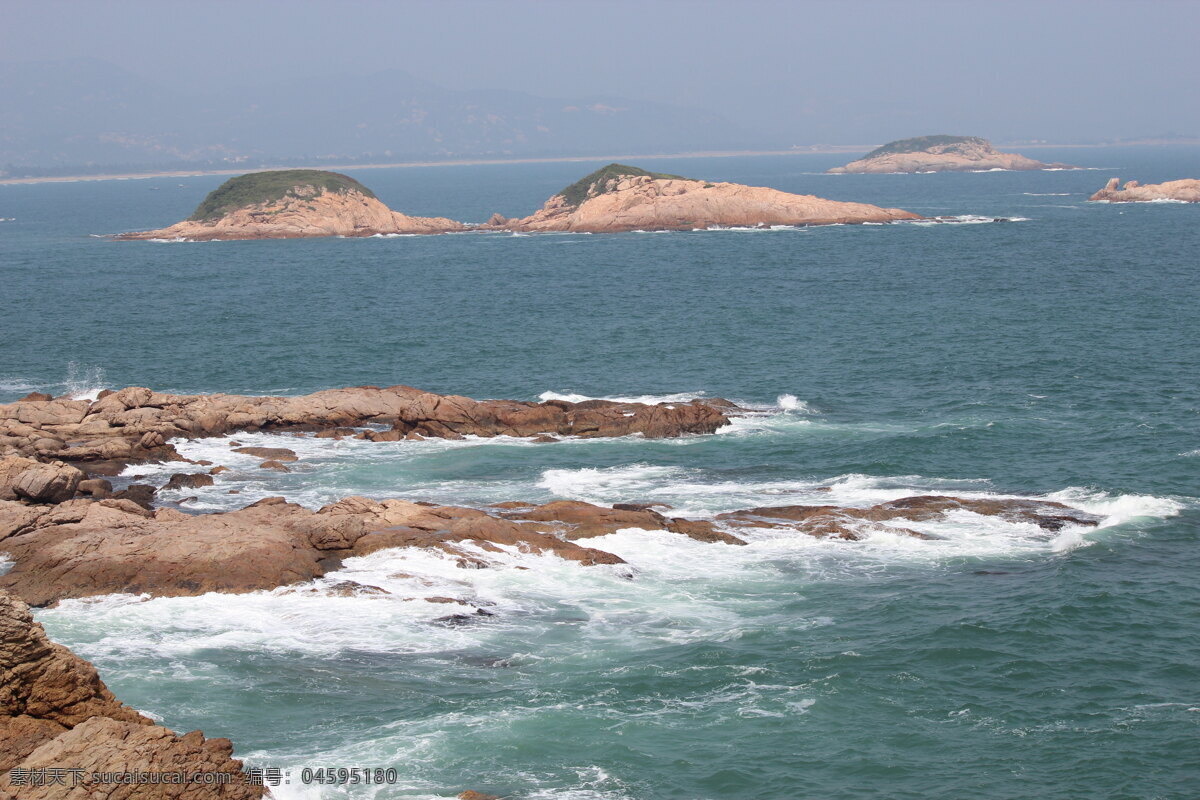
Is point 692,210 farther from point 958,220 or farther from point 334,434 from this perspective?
point 334,434

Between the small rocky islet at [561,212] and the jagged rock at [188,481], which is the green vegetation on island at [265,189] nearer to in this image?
the small rocky islet at [561,212]

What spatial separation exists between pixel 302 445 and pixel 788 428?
2075 cm

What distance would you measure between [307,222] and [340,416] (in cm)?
10556

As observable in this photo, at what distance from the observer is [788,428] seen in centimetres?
5122

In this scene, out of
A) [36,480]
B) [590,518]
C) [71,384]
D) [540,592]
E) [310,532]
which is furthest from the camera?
[71,384]

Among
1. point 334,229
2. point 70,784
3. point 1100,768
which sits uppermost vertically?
point 334,229

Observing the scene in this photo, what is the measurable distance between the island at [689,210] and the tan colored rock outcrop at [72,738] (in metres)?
134

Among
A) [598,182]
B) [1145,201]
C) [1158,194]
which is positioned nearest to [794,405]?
[598,182]

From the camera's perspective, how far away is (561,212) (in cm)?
16075

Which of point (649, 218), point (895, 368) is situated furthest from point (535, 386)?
point (649, 218)

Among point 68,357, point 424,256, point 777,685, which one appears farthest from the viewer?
point 424,256

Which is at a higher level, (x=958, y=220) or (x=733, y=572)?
(x=958, y=220)

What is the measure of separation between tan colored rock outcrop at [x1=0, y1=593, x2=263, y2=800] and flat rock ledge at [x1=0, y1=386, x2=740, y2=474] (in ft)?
93.7

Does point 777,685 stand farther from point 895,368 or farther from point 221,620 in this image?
point 895,368
